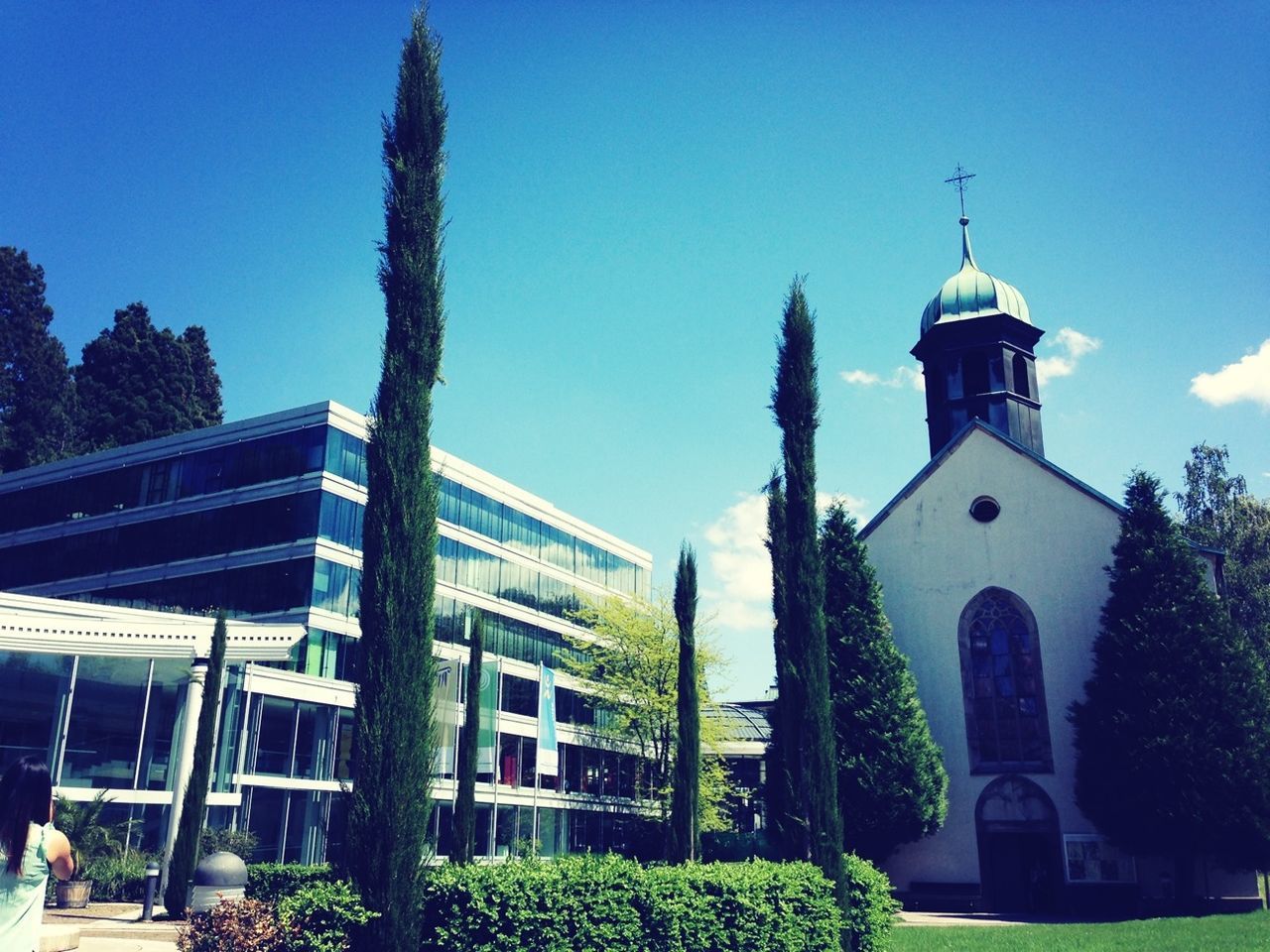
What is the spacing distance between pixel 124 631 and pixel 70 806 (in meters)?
4.65

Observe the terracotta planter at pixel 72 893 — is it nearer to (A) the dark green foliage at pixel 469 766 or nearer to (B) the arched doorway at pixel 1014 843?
(A) the dark green foliage at pixel 469 766

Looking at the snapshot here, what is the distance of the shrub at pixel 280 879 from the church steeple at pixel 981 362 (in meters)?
26.6

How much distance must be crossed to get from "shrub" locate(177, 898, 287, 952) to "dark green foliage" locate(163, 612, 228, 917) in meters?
11.5

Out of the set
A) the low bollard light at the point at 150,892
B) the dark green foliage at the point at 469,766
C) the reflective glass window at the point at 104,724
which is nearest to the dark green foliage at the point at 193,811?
the low bollard light at the point at 150,892

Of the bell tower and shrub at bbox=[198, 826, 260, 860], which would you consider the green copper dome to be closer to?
the bell tower

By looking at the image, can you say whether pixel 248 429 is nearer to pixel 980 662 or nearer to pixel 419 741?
pixel 980 662

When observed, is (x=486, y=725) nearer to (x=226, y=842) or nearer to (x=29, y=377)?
(x=226, y=842)

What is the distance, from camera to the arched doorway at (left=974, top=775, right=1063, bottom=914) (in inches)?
1061

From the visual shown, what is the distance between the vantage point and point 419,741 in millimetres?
10758

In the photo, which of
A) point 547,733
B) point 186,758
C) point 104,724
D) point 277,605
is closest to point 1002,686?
point 547,733

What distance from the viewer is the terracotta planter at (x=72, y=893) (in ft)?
68.7

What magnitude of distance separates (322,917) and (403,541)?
160 inches

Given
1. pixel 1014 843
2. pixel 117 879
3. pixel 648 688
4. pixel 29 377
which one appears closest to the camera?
pixel 117 879

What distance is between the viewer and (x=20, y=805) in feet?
16.9
